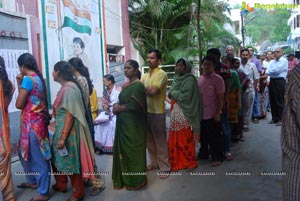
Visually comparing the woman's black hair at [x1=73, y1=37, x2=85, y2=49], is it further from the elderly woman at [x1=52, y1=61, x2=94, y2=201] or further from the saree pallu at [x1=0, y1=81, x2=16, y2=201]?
the saree pallu at [x1=0, y1=81, x2=16, y2=201]

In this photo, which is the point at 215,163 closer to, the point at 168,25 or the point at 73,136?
the point at 73,136

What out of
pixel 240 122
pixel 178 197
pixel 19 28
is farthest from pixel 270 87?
pixel 19 28

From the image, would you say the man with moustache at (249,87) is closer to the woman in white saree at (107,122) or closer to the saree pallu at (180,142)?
the saree pallu at (180,142)

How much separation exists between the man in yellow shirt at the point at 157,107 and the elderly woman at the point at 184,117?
0.59 feet

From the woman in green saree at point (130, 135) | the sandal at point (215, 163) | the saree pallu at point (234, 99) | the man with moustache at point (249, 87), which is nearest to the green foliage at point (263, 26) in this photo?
the man with moustache at point (249, 87)

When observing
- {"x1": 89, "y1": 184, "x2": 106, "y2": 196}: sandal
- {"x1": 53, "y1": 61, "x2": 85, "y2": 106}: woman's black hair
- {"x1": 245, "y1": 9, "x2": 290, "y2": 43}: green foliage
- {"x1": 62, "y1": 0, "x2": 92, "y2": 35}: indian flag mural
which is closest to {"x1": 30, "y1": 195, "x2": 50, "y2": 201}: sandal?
{"x1": 89, "y1": 184, "x2": 106, "y2": 196}: sandal

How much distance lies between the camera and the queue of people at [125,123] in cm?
346

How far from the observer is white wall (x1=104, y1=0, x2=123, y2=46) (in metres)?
9.33

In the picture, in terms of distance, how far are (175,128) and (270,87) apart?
12.4ft

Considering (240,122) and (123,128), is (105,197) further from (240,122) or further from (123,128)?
(240,122)

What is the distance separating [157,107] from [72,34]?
11.4 ft

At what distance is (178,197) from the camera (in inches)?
142

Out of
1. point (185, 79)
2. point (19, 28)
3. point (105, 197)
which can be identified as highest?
point (19, 28)

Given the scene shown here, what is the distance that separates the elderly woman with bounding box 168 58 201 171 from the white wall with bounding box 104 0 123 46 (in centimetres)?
535
